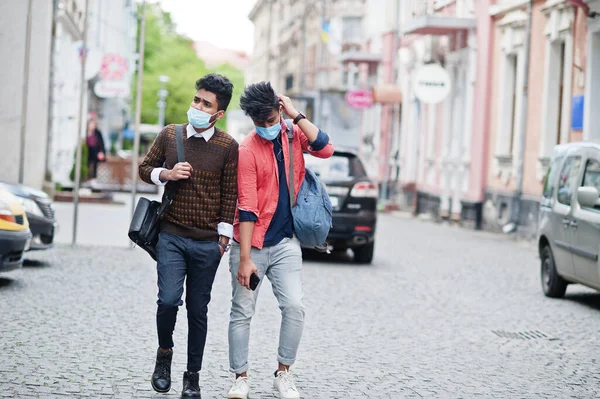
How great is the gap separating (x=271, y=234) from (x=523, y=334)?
14.3 ft

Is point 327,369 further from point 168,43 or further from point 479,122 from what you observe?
point 168,43

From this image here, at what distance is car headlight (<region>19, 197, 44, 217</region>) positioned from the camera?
1334cm

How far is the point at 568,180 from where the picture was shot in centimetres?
1327

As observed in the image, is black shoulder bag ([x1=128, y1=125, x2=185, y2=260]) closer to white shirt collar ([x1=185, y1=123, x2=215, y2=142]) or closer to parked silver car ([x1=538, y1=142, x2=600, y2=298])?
white shirt collar ([x1=185, y1=123, x2=215, y2=142])

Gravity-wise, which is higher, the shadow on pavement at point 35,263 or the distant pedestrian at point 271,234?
the distant pedestrian at point 271,234

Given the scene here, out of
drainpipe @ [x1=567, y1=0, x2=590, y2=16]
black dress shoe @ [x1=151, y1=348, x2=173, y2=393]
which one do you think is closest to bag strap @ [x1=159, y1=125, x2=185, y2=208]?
black dress shoe @ [x1=151, y1=348, x2=173, y2=393]

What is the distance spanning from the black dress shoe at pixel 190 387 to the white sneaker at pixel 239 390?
0.18 m

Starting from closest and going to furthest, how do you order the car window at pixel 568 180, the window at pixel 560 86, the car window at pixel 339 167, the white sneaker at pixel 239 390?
the white sneaker at pixel 239 390 → the car window at pixel 568 180 → the car window at pixel 339 167 → the window at pixel 560 86

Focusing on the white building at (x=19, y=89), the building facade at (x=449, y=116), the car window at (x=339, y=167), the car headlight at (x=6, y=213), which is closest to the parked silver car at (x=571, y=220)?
the car window at (x=339, y=167)

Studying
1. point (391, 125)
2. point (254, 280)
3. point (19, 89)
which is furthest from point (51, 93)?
point (254, 280)

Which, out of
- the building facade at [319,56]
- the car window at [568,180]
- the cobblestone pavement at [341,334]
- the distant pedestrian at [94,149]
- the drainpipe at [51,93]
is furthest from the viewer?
the building facade at [319,56]

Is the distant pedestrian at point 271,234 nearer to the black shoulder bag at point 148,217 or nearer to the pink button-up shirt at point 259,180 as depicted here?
the pink button-up shirt at point 259,180

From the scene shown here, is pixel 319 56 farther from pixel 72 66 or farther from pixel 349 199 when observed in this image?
pixel 349 199

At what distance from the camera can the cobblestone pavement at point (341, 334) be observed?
24.6ft
